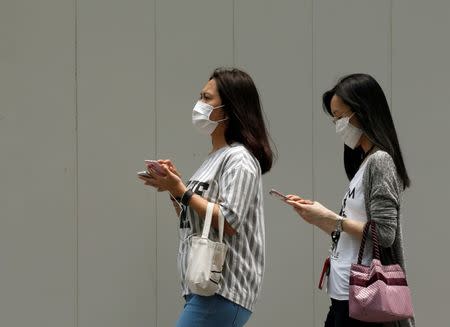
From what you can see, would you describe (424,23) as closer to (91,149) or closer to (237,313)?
(91,149)

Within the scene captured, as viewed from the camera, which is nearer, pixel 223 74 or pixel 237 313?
pixel 237 313

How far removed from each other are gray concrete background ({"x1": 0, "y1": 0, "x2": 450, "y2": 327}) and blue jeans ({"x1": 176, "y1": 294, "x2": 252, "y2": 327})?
1.32 meters

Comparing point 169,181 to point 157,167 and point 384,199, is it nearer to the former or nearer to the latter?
point 157,167

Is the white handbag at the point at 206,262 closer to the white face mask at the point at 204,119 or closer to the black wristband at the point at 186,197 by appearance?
the black wristband at the point at 186,197

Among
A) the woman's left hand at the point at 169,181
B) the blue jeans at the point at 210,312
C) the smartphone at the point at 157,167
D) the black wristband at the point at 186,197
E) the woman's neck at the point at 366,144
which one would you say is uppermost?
the woman's neck at the point at 366,144

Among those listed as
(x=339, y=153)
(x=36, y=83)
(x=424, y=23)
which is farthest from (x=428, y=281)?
(x=36, y=83)

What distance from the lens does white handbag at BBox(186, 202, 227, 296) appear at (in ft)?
8.51

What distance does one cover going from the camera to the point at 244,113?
2.86 m

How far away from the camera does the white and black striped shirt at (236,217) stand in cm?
269

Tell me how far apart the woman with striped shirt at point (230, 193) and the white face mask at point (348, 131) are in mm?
336

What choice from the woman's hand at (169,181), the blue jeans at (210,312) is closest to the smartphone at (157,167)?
the woman's hand at (169,181)

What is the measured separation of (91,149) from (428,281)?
2.01m

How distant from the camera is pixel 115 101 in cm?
393

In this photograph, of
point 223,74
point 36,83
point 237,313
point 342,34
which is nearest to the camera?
point 237,313
